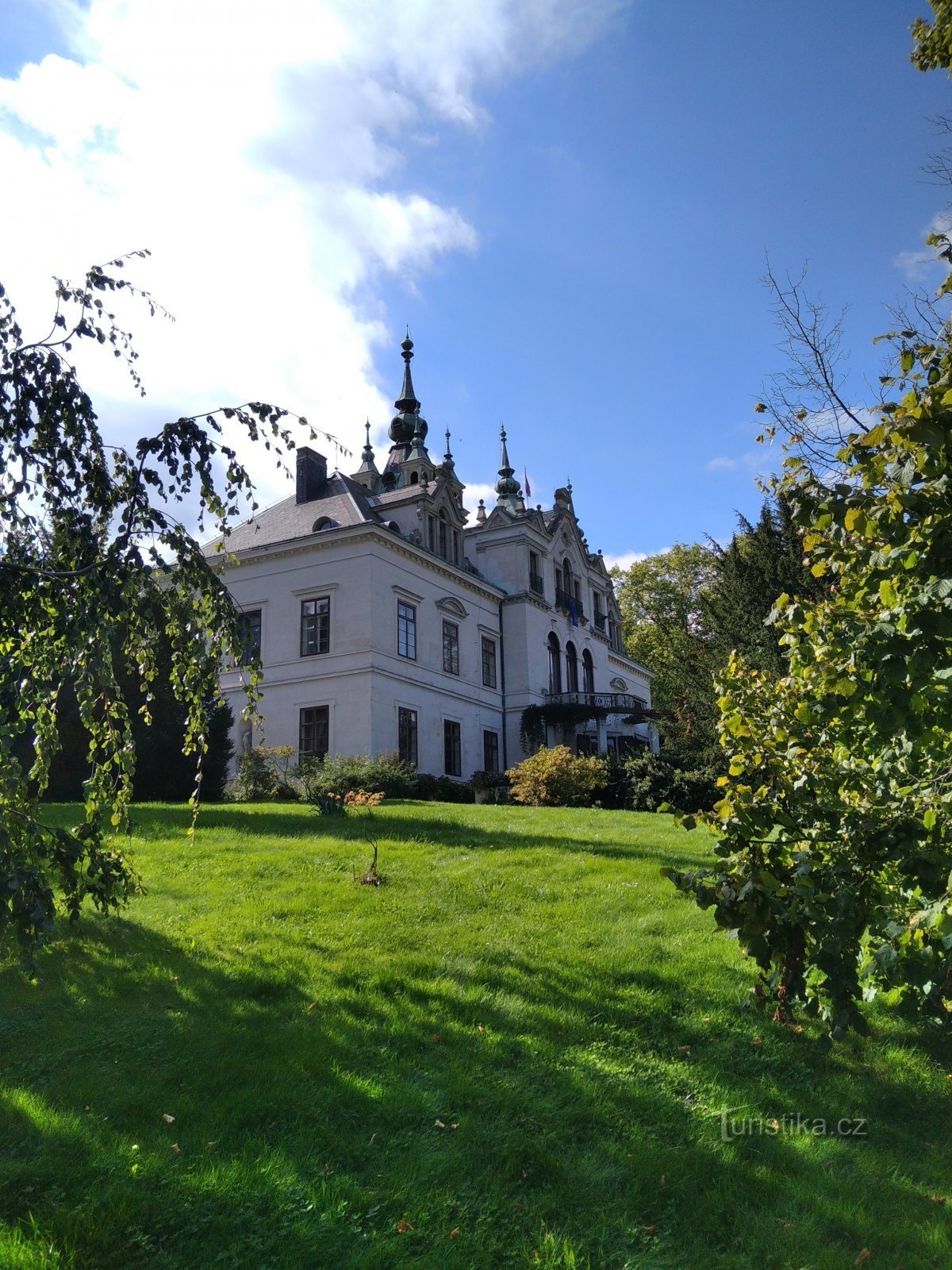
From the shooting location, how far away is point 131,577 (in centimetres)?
570

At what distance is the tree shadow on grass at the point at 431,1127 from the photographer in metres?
4.29

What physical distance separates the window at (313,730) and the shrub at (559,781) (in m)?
7.03

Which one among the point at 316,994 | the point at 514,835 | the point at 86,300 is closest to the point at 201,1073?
the point at 316,994

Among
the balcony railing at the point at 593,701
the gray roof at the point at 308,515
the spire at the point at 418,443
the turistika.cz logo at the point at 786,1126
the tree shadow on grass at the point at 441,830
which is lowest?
the turistika.cz logo at the point at 786,1126

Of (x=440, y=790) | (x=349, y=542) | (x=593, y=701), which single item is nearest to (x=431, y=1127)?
(x=440, y=790)

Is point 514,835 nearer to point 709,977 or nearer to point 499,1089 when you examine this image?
point 709,977

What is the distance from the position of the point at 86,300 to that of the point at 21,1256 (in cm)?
553

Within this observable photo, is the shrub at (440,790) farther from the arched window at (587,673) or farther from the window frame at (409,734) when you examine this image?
the arched window at (587,673)

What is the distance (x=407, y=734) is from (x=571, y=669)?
13.2 meters

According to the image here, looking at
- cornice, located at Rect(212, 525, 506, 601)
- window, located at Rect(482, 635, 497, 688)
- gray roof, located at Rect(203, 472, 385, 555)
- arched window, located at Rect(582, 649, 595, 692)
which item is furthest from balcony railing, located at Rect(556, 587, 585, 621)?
gray roof, located at Rect(203, 472, 385, 555)

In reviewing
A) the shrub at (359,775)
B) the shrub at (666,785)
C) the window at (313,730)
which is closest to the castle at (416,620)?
the window at (313,730)

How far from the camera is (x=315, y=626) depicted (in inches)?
1201

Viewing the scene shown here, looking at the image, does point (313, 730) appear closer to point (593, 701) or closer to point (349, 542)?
point (349, 542)

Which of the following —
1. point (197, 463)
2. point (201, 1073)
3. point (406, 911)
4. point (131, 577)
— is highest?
point (197, 463)
